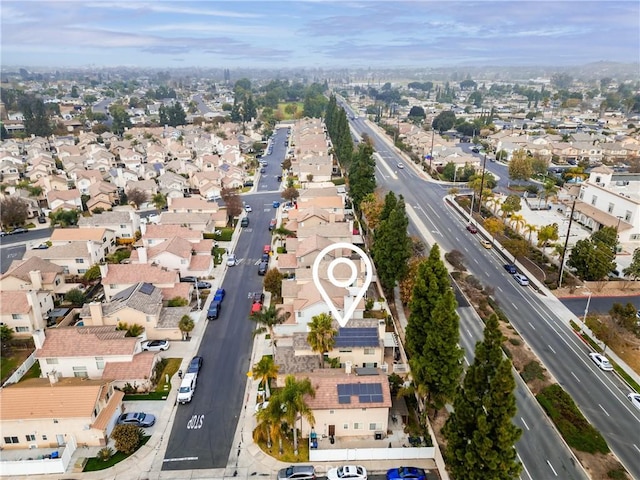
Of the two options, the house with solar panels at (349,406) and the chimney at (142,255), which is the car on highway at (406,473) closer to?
the house with solar panels at (349,406)

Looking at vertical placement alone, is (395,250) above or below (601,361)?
above

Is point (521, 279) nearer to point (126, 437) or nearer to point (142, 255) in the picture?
point (142, 255)

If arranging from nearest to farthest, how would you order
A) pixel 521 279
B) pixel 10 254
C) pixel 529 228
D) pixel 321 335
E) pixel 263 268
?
pixel 321 335, pixel 521 279, pixel 263 268, pixel 529 228, pixel 10 254

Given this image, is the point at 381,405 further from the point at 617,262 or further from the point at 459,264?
Answer: the point at 617,262

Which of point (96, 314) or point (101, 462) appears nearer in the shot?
point (101, 462)

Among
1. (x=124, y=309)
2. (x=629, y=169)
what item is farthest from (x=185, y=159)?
(x=629, y=169)

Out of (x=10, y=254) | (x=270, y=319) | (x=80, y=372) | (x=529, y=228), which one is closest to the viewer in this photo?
(x=80, y=372)

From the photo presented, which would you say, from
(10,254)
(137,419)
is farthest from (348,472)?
(10,254)

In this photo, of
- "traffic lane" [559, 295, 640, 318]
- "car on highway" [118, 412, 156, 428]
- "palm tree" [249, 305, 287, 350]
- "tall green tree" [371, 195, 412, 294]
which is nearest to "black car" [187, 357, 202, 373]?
"car on highway" [118, 412, 156, 428]
